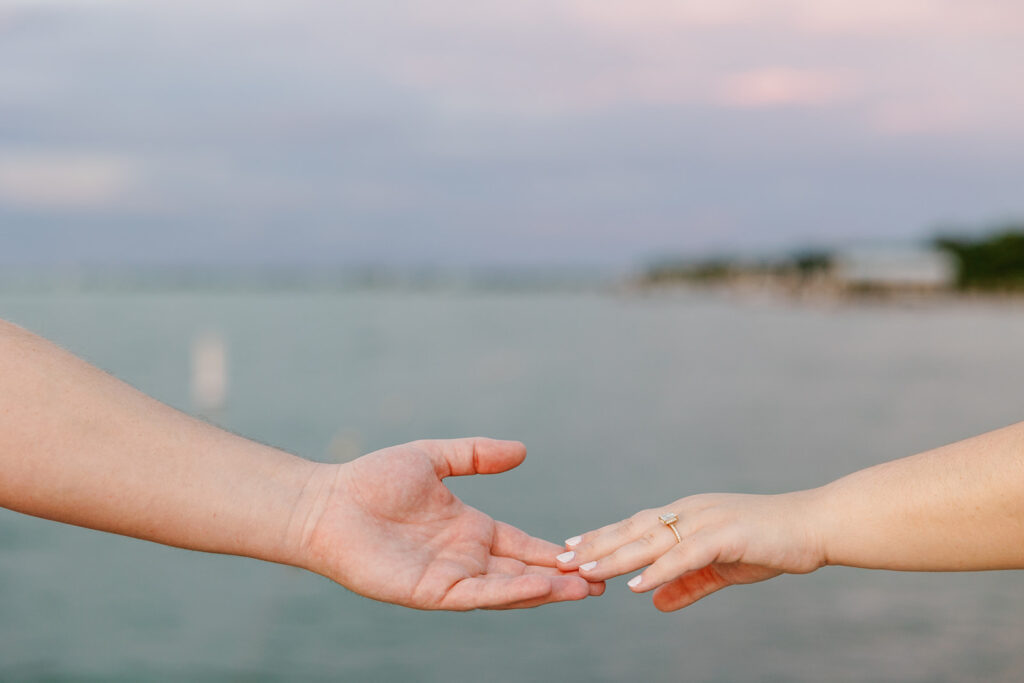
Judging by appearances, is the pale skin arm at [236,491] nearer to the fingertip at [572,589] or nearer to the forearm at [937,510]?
the fingertip at [572,589]

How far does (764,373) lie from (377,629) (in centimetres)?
4735

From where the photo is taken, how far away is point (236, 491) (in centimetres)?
311

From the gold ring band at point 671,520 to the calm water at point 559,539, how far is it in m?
2.11

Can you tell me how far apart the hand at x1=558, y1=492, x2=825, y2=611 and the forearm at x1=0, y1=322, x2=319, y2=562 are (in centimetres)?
98

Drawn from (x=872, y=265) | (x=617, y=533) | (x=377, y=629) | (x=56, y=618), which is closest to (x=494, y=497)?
(x=377, y=629)

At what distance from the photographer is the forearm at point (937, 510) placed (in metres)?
3.09

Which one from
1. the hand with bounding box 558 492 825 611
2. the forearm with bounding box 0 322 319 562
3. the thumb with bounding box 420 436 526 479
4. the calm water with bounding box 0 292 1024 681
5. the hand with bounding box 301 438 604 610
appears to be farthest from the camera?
the calm water with bounding box 0 292 1024 681

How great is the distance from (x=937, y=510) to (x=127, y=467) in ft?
8.35

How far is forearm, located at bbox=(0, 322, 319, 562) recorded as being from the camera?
292 cm

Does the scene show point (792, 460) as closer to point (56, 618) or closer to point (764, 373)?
point (56, 618)

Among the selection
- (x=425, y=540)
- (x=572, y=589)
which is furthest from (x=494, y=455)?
(x=572, y=589)

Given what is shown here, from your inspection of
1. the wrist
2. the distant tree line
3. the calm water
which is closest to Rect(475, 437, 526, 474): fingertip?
the wrist

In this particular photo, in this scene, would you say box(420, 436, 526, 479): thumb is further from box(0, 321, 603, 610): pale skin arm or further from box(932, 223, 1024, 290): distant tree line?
box(932, 223, 1024, 290): distant tree line

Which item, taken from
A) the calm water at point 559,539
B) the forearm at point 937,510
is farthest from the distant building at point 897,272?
the forearm at point 937,510
